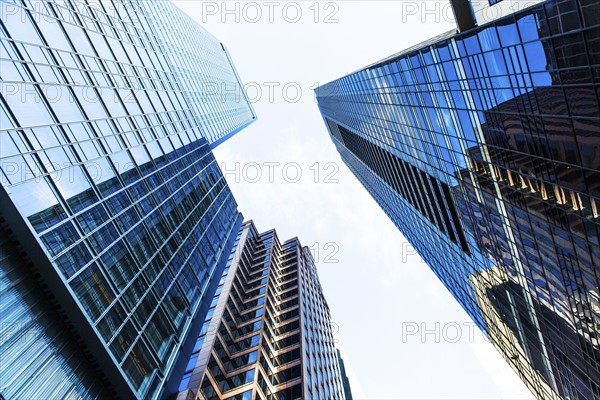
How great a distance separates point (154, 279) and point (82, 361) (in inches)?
328

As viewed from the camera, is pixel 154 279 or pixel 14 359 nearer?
pixel 14 359

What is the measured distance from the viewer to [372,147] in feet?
238

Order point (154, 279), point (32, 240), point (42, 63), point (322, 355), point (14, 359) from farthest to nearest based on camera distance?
point (322, 355) < point (154, 279) < point (42, 63) < point (32, 240) < point (14, 359)

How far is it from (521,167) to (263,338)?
42.1 meters

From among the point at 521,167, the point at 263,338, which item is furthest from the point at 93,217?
the point at 263,338

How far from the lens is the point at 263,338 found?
178 feet

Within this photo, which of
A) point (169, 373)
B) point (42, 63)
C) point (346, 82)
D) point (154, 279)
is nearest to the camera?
point (42, 63)

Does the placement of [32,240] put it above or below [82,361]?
above

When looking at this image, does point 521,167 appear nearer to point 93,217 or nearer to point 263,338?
point 93,217

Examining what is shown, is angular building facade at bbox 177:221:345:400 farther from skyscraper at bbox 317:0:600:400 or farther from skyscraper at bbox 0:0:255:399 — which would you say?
skyscraper at bbox 317:0:600:400

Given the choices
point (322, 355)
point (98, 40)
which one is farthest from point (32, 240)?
point (322, 355)

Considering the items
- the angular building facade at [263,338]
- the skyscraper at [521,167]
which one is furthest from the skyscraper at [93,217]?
the skyscraper at [521,167]

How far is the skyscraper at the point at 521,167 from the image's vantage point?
16797 millimetres

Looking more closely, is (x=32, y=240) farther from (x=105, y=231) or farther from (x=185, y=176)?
(x=185, y=176)
